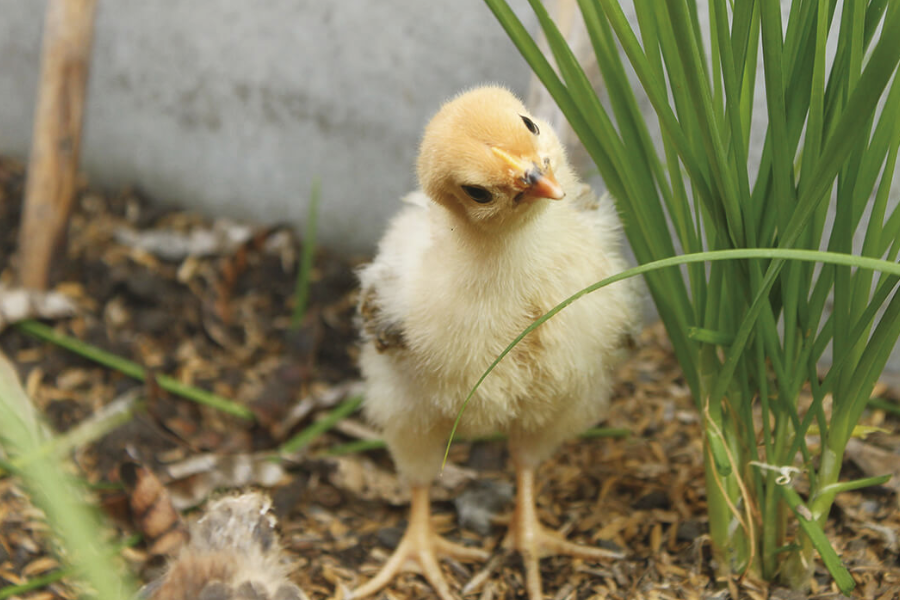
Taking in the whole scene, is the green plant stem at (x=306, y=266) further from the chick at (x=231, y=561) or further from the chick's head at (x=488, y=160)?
the chick's head at (x=488, y=160)

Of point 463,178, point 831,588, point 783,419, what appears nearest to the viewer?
point 463,178

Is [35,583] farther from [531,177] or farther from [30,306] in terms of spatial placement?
[531,177]

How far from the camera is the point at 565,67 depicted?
1.39 metres

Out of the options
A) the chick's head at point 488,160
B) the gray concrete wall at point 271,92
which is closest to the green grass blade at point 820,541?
the chick's head at point 488,160

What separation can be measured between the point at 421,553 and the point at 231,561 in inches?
25.2

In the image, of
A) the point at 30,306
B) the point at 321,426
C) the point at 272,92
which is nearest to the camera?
the point at 321,426

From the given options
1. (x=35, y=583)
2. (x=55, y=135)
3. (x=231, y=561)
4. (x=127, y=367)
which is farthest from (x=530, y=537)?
(x=55, y=135)

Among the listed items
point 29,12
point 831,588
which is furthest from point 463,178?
point 29,12

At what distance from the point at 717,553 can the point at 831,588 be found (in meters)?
0.23

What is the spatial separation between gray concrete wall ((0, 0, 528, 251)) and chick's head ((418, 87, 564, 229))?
1181 mm

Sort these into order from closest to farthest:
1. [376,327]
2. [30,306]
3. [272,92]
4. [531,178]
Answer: [531,178], [376,327], [30,306], [272,92]

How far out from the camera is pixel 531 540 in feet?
6.58

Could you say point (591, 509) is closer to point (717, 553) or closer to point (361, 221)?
point (717, 553)

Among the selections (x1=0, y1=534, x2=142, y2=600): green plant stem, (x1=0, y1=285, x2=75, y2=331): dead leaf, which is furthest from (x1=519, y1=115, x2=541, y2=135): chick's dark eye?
(x1=0, y1=285, x2=75, y2=331): dead leaf
